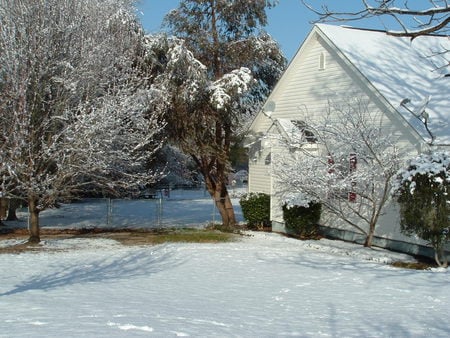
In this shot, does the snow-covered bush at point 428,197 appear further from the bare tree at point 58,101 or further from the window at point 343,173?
the bare tree at point 58,101

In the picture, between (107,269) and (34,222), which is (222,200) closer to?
(34,222)

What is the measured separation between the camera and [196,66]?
1953cm

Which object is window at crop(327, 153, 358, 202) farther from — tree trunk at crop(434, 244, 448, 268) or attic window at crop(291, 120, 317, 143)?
tree trunk at crop(434, 244, 448, 268)

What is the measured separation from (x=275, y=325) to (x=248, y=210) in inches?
534

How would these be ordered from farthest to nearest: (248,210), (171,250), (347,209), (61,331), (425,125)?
(248,210), (347,209), (171,250), (425,125), (61,331)

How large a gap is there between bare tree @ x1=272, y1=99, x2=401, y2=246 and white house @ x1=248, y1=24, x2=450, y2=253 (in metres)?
0.34

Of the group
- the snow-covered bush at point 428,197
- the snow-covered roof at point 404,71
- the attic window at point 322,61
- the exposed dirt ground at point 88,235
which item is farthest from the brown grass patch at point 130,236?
the snow-covered roof at point 404,71

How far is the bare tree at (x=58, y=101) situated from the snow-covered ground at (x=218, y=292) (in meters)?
2.17

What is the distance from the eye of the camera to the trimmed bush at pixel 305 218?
18.0 m

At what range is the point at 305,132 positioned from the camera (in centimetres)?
1822

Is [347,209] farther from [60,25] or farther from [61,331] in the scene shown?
[61,331]

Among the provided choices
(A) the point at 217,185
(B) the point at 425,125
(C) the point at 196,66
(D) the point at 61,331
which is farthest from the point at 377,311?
(A) the point at 217,185

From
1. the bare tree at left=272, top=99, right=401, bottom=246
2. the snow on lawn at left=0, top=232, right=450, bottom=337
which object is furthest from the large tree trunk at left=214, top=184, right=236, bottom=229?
the snow on lawn at left=0, top=232, right=450, bottom=337

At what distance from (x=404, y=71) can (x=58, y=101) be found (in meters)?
10.4
